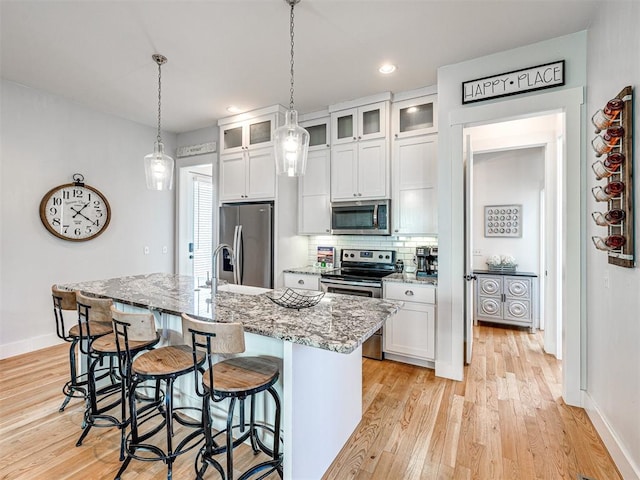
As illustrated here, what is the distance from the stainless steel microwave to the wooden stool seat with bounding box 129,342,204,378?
2.30 metres

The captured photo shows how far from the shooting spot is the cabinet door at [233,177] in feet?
13.7

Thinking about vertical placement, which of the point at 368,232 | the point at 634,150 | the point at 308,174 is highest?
the point at 308,174

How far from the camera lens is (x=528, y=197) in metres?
4.65

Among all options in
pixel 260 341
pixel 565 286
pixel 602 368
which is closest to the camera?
pixel 260 341

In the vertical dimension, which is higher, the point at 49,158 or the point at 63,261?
the point at 49,158

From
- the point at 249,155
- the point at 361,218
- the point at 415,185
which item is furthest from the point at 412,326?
the point at 249,155

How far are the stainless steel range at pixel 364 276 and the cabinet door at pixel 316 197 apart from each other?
51 cm

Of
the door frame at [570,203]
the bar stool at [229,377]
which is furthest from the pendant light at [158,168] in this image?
the door frame at [570,203]

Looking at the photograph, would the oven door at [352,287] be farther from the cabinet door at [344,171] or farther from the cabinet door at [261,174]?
the cabinet door at [261,174]

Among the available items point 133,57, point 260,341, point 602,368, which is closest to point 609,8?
point 602,368

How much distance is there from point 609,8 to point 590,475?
9.12 feet

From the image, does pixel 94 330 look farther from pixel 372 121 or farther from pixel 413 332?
pixel 372 121

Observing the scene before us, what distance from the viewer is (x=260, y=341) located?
6.30ft

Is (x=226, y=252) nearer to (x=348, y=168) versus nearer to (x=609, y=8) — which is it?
(x=348, y=168)
